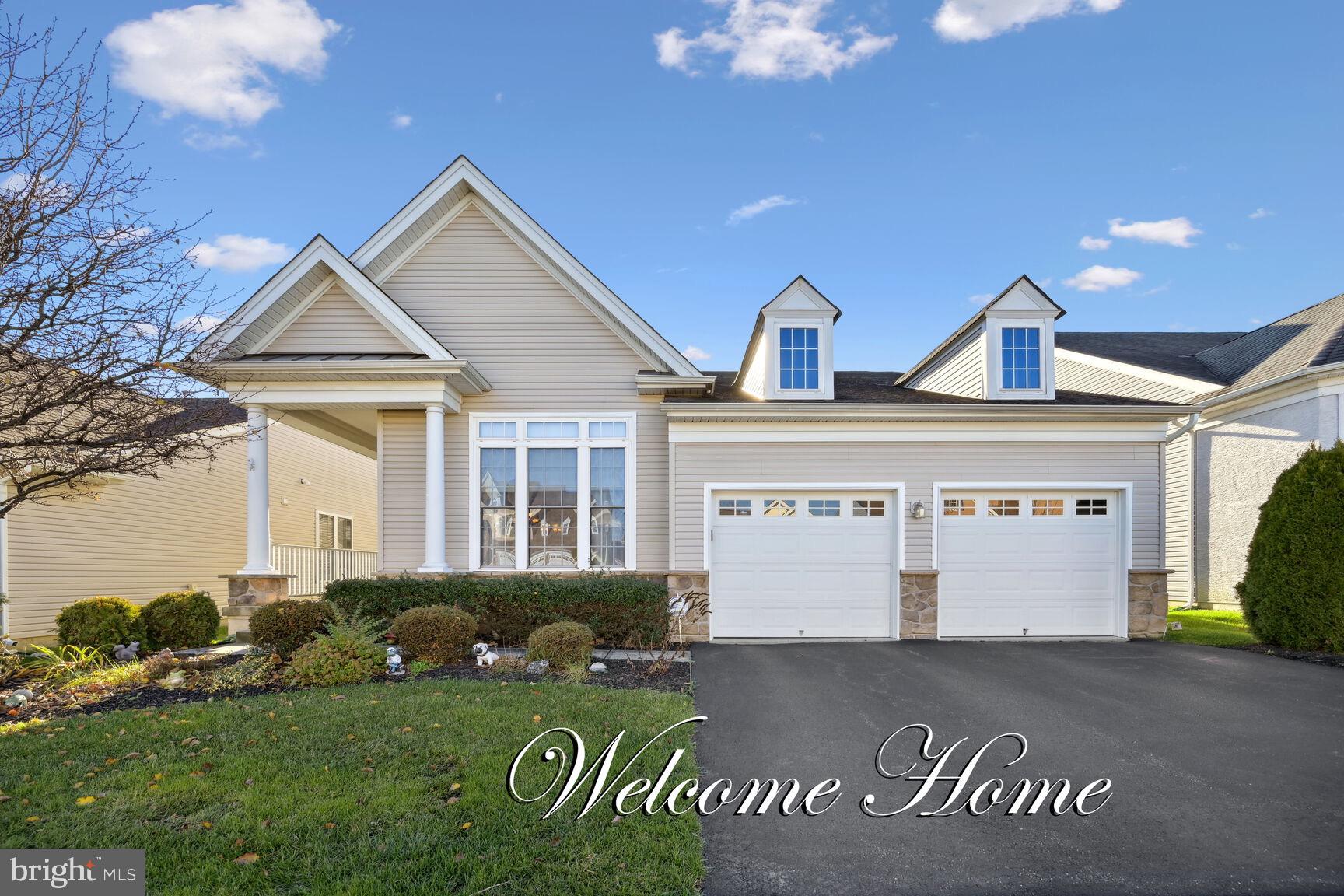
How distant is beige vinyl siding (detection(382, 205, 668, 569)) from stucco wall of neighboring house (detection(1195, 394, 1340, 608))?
36.1ft

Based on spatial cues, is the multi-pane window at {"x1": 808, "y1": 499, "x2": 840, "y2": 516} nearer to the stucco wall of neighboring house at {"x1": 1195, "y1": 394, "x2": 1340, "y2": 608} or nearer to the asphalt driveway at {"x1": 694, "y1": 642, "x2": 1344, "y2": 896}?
the asphalt driveway at {"x1": 694, "y1": 642, "x2": 1344, "y2": 896}

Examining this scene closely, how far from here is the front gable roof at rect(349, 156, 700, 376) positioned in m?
11.7

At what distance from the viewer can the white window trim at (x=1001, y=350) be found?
12.2 metres

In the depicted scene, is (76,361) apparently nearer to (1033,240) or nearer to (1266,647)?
(1266,647)

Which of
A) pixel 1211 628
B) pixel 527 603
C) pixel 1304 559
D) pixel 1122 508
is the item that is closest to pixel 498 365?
pixel 527 603

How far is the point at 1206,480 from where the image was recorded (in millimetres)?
15664

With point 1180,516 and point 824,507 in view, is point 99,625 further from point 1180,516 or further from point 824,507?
point 1180,516

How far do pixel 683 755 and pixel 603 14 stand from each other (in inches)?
503

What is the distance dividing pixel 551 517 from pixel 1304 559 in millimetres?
10917

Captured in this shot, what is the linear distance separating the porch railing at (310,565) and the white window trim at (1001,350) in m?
→ 11.4

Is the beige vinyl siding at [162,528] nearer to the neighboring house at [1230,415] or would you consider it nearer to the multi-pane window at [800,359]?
the multi-pane window at [800,359]

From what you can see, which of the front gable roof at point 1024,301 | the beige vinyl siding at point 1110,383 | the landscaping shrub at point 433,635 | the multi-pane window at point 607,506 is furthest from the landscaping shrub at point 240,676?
the beige vinyl siding at point 1110,383

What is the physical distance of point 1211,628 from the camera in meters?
12.9

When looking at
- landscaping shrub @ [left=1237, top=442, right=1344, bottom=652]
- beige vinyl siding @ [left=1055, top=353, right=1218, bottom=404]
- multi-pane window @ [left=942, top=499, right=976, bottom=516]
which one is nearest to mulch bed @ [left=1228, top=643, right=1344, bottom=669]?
landscaping shrub @ [left=1237, top=442, right=1344, bottom=652]
